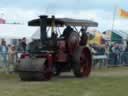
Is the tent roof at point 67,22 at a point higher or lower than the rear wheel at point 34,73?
higher

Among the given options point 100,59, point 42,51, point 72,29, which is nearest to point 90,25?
point 72,29

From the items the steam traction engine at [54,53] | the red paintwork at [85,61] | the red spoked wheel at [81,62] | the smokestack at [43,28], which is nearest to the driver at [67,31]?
the steam traction engine at [54,53]

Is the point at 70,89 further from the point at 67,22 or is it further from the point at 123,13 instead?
the point at 123,13

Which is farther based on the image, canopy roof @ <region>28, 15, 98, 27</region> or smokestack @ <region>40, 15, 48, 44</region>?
smokestack @ <region>40, 15, 48, 44</region>

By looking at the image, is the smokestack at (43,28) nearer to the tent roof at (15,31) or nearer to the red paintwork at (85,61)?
the red paintwork at (85,61)

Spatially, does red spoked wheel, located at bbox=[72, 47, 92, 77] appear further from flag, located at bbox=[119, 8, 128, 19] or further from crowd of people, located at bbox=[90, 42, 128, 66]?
flag, located at bbox=[119, 8, 128, 19]

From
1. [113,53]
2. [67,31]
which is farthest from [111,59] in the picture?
[67,31]

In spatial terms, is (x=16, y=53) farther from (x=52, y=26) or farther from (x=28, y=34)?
(x=28, y=34)

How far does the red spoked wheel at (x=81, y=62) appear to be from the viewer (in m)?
Answer: 20.9

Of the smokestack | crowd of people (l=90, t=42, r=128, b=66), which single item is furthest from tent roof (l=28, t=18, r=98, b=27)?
crowd of people (l=90, t=42, r=128, b=66)

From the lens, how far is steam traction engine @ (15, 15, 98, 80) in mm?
19484

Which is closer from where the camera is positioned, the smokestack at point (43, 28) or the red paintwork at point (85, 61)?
the smokestack at point (43, 28)

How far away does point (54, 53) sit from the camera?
2041cm

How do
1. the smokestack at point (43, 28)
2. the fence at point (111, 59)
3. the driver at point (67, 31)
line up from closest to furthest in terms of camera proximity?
the smokestack at point (43, 28)
the driver at point (67, 31)
the fence at point (111, 59)
